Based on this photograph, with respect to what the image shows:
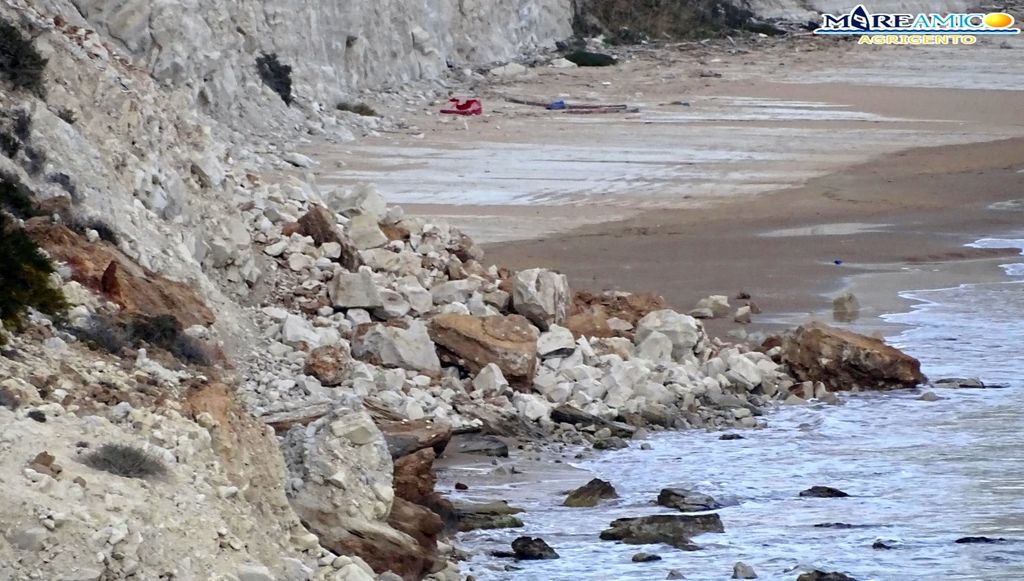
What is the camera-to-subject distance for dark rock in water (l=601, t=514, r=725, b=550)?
9078 millimetres

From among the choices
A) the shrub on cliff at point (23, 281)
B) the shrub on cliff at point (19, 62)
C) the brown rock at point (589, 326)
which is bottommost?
the brown rock at point (589, 326)

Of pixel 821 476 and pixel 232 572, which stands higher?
pixel 232 572

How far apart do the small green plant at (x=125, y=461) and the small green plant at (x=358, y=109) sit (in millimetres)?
21255

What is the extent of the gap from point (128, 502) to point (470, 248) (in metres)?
8.32

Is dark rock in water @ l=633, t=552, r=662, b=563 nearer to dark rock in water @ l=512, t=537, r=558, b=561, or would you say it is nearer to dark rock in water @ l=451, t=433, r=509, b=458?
dark rock in water @ l=512, t=537, r=558, b=561

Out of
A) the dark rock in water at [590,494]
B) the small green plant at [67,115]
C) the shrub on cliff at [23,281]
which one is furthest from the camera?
the small green plant at [67,115]

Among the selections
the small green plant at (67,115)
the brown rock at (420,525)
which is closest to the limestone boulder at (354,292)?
the small green plant at (67,115)

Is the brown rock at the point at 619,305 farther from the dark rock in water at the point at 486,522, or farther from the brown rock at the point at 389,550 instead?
the brown rock at the point at 389,550

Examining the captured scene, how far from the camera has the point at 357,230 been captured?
13477 mm

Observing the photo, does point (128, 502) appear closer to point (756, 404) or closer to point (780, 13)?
point (756, 404)

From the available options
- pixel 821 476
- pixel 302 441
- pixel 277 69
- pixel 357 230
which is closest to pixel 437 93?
pixel 277 69

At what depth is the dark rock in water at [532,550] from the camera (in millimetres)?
8758

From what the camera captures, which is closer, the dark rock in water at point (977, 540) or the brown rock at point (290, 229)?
the dark rock in water at point (977, 540)

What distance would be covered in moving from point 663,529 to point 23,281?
147 inches
